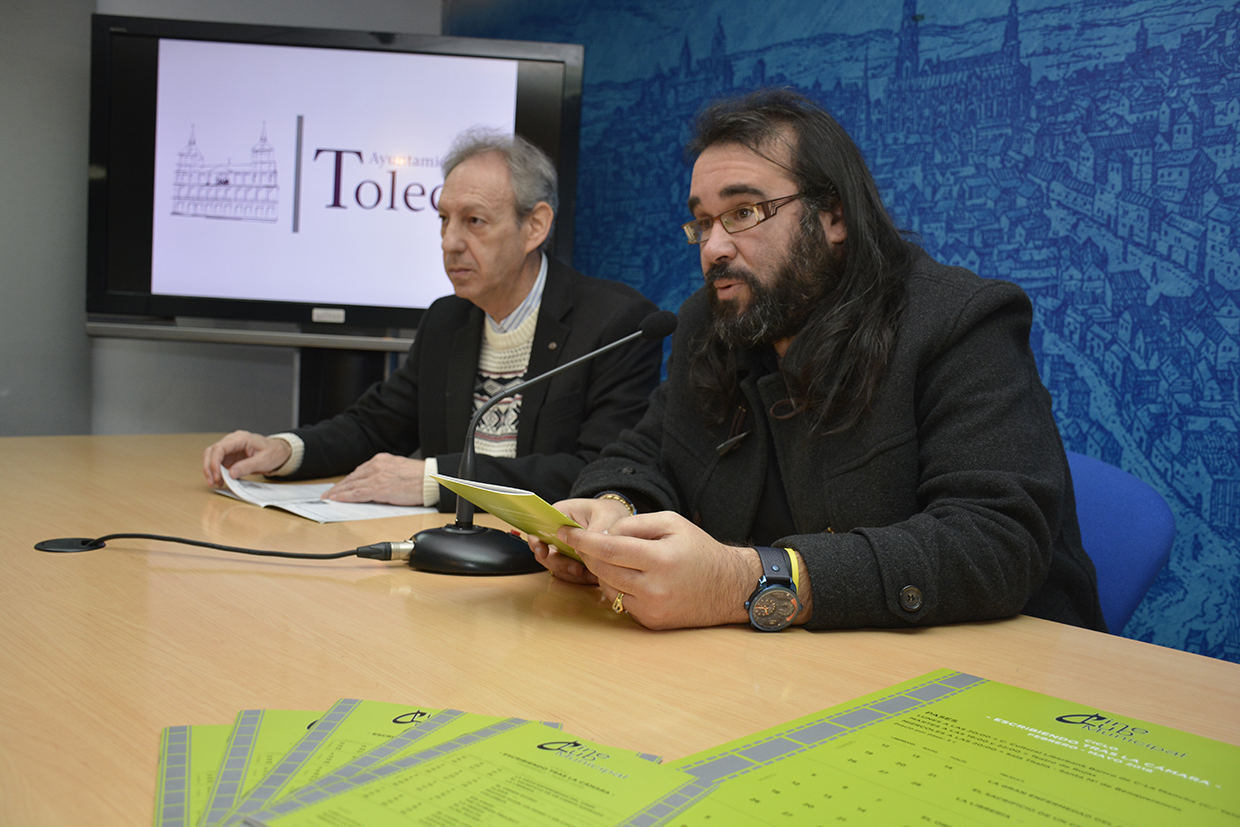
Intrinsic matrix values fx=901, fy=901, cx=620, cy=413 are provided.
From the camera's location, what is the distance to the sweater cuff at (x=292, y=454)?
1896 millimetres

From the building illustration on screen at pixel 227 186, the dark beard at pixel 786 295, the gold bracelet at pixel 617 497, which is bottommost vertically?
the gold bracelet at pixel 617 497

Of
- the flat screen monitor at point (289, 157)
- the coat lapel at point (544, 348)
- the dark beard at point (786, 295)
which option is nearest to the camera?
the dark beard at point (786, 295)

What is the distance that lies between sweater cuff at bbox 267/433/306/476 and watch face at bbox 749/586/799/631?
4.16 ft

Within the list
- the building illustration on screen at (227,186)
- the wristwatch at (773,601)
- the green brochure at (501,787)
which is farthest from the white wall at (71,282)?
the green brochure at (501,787)

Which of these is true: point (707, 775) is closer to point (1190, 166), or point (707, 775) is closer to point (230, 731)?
point (230, 731)

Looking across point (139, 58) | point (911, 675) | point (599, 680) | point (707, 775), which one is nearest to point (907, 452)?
point (911, 675)

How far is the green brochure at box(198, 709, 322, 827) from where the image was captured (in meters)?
A: 0.53

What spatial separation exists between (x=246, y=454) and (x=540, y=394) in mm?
625

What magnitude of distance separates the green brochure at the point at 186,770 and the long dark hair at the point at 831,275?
0.88 m

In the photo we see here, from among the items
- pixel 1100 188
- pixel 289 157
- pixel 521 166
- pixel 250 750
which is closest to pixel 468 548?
pixel 250 750

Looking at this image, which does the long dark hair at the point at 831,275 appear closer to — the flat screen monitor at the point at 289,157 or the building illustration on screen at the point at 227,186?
the flat screen monitor at the point at 289,157

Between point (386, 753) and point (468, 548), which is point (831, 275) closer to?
point (468, 548)

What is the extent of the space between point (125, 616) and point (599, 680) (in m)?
0.50

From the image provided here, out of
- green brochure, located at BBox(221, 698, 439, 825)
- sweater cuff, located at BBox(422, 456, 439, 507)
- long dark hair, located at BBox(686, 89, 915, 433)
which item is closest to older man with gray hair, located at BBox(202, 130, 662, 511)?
sweater cuff, located at BBox(422, 456, 439, 507)
